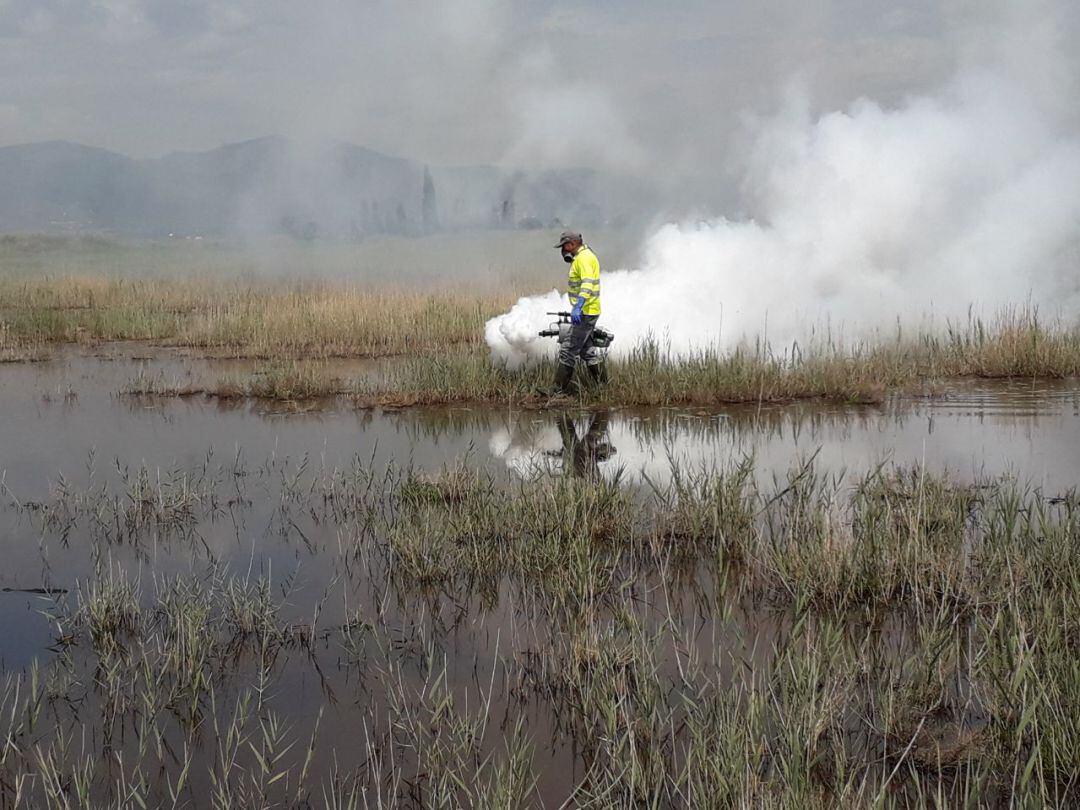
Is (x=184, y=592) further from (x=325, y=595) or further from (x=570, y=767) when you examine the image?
(x=570, y=767)

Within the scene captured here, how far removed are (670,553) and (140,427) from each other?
795 centimetres

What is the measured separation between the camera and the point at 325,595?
6.45 m

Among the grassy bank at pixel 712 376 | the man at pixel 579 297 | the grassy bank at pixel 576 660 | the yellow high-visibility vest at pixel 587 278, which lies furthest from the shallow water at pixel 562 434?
the grassy bank at pixel 576 660

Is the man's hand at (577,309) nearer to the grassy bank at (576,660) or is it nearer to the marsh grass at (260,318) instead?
the grassy bank at (576,660)

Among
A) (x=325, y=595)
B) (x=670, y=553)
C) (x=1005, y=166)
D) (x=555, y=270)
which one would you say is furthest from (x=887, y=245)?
(x=555, y=270)

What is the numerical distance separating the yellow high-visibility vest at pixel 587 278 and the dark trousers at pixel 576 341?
0.13m

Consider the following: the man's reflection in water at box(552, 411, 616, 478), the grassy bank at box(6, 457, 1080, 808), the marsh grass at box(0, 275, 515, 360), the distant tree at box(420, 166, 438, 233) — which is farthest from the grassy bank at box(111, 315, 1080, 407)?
the distant tree at box(420, 166, 438, 233)

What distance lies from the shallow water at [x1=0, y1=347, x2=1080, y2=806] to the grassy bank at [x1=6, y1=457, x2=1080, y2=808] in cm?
5

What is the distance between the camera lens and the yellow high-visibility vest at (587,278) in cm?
1232

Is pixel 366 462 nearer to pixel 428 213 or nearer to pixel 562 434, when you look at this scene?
pixel 562 434

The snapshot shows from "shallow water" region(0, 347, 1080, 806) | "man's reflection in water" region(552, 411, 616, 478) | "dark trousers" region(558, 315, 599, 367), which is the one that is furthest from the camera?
"dark trousers" region(558, 315, 599, 367)

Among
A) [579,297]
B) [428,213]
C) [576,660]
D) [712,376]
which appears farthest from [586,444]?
[428,213]

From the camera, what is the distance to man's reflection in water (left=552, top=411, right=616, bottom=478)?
31.9 feet

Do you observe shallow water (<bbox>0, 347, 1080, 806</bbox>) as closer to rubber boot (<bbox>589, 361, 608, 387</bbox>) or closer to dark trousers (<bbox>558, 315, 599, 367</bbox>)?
dark trousers (<bbox>558, 315, 599, 367</bbox>)
